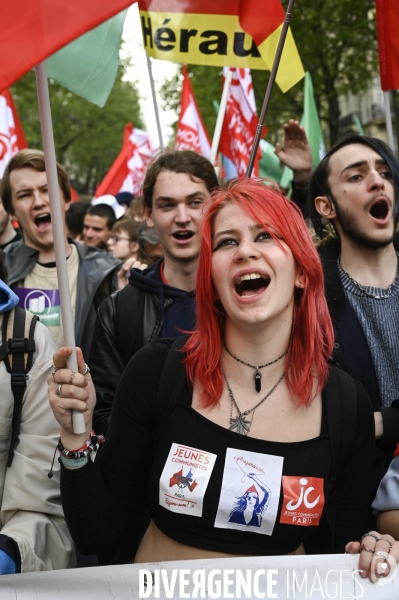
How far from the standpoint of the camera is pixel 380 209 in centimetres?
348

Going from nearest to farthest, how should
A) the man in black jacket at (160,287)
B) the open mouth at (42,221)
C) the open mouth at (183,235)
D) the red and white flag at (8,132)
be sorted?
the man in black jacket at (160,287), the open mouth at (183,235), the open mouth at (42,221), the red and white flag at (8,132)

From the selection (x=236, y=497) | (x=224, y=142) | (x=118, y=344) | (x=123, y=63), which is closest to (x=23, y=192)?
(x=118, y=344)

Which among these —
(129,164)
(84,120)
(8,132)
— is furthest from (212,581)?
(84,120)

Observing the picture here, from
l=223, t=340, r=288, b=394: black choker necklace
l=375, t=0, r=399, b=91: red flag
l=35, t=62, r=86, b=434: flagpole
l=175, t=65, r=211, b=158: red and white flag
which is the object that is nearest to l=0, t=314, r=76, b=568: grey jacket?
l=35, t=62, r=86, b=434: flagpole

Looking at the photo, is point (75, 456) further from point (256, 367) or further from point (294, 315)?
point (294, 315)

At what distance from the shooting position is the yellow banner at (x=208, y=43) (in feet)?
14.2

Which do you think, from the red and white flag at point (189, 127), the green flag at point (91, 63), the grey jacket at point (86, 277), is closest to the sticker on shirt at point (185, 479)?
the grey jacket at point (86, 277)

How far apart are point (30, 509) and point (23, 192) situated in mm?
2493

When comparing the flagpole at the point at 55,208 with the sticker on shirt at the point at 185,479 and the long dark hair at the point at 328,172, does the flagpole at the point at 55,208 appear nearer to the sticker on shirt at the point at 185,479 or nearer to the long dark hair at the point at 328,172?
the sticker on shirt at the point at 185,479

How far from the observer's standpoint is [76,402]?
231 cm

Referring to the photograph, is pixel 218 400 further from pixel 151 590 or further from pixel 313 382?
pixel 151 590

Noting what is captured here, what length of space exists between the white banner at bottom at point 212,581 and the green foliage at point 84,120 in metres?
27.1

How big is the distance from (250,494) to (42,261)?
104 inches

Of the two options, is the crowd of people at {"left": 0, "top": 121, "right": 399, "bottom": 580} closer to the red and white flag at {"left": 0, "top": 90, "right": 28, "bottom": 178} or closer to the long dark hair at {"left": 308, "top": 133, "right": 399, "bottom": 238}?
the long dark hair at {"left": 308, "top": 133, "right": 399, "bottom": 238}
